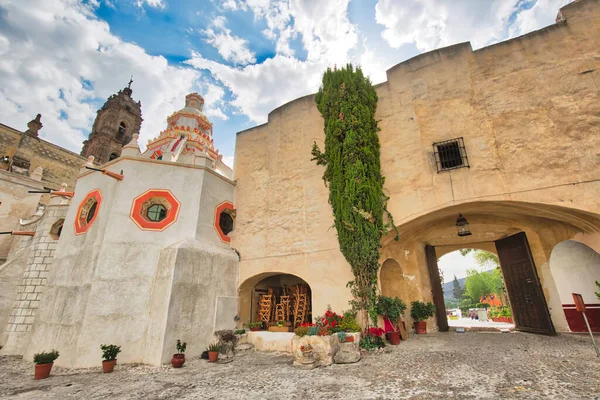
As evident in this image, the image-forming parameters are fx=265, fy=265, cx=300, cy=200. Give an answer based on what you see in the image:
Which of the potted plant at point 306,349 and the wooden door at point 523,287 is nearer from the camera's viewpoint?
the potted plant at point 306,349

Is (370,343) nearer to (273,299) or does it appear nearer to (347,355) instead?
(347,355)

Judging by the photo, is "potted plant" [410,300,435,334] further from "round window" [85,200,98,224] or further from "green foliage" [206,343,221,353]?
"round window" [85,200,98,224]

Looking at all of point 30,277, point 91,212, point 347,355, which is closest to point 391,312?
point 347,355

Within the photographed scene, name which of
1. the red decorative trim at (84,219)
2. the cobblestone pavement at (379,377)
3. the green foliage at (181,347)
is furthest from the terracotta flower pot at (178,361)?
the red decorative trim at (84,219)

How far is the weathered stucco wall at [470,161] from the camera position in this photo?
304 inches

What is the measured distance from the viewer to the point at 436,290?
1180 cm

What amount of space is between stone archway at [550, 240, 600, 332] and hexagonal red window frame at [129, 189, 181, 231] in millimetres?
14258

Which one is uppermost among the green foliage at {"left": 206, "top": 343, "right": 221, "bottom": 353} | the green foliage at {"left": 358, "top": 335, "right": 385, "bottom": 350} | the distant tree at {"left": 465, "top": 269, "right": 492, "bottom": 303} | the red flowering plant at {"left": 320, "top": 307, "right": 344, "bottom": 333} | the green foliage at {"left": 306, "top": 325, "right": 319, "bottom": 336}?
the distant tree at {"left": 465, "top": 269, "right": 492, "bottom": 303}

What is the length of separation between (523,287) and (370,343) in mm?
7058

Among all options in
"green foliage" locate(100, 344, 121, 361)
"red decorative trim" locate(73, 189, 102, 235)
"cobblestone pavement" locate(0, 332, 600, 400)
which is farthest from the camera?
"red decorative trim" locate(73, 189, 102, 235)

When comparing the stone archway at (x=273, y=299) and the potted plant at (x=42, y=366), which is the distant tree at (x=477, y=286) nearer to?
the stone archway at (x=273, y=299)

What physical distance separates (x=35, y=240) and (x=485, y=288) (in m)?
56.1

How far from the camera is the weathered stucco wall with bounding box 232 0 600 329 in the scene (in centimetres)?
773

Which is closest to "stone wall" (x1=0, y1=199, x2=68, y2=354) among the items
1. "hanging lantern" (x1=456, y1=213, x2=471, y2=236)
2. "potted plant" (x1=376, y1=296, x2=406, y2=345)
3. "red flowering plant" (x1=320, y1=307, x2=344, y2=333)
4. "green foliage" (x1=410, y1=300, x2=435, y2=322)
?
"red flowering plant" (x1=320, y1=307, x2=344, y2=333)
